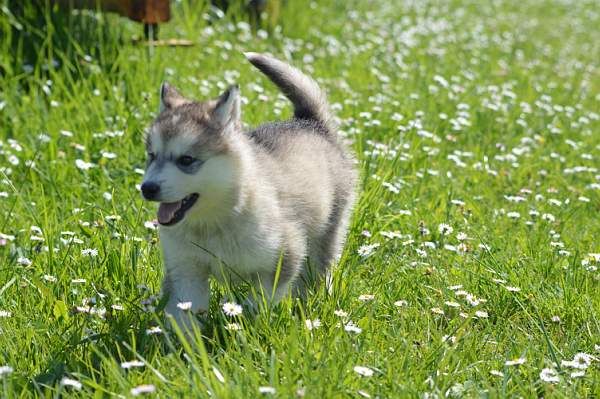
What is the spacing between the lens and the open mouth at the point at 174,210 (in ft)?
11.2

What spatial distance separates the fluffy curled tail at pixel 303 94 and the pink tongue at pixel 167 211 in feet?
3.49

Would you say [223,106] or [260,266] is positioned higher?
[223,106]

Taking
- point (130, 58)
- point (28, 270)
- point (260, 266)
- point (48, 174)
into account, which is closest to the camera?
point (260, 266)

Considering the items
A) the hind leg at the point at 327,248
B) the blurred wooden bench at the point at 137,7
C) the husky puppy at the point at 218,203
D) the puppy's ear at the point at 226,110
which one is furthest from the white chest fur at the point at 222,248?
the blurred wooden bench at the point at 137,7

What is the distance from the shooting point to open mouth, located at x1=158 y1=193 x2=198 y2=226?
3410 millimetres

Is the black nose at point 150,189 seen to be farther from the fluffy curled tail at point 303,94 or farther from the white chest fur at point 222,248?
the fluffy curled tail at point 303,94

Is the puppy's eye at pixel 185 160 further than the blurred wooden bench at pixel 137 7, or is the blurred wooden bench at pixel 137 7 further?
the blurred wooden bench at pixel 137 7

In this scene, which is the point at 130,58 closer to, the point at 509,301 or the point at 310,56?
the point at 310,56

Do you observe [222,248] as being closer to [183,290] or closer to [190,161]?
[183,290]

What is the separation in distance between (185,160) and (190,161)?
0.02 metres

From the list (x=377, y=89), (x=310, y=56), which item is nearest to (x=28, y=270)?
(x=377, y=89)

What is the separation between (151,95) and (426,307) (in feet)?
9.20

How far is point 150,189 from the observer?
3.32m

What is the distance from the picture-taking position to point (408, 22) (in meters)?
11.3
